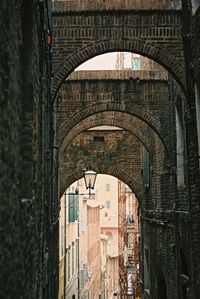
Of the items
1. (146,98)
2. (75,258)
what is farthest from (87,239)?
(146,98)

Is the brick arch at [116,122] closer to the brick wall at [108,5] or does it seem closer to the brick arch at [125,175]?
the brick arch at [125,175]

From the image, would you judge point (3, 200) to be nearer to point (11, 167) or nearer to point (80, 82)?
point (11, 167)

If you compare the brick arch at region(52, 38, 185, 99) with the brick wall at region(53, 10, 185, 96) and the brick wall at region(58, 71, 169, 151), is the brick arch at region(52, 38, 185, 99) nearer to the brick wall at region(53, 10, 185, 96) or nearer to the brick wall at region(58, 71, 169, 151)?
the brick wall at region(53, 10, 185, 96)

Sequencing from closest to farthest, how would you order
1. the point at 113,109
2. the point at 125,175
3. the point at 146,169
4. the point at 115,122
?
the point at 113,109 → the point at 115,122 → the point at 146,169 → the point at 125,175

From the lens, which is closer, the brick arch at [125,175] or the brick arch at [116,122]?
the brick arch at [116,122]

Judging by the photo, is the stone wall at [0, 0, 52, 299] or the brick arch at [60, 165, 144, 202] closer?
the stone wall at [0, 0, 52, 299]

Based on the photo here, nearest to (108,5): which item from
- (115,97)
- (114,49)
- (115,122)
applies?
(114,49)

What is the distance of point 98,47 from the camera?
10.2 metres

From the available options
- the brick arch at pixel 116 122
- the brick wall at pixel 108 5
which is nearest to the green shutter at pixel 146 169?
the brick arch at pixel 116 122

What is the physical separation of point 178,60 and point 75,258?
19776mm

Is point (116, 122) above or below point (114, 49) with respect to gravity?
below

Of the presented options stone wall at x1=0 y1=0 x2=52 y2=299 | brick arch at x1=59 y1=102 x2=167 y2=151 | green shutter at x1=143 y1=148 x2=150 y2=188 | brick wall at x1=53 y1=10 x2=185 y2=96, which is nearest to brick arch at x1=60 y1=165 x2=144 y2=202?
green shutter at x1=143 y1=148 x2=150 y2=188

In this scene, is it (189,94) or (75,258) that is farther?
(75,258)

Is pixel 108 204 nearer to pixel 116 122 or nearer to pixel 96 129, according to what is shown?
pixel 96 129
